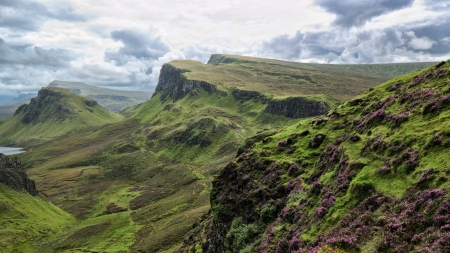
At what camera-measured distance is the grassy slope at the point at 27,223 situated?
→ 148 m

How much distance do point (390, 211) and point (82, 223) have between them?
196577mm

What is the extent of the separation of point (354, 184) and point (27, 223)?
19270 centimetres

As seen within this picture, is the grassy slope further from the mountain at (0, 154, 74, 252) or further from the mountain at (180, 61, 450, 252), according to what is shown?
the mountain at (180, 61, 450, 252)

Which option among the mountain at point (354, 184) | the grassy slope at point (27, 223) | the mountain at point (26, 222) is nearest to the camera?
the mountain at point (354, 184)

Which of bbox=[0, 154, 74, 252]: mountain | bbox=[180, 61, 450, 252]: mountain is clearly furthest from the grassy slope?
bbox=[180, 61, 450, 252]: mountain

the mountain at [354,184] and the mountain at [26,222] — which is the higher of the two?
the mountain at [354,184]

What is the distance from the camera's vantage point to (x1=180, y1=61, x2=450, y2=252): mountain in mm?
21780

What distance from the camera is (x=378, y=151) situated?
31.9 m

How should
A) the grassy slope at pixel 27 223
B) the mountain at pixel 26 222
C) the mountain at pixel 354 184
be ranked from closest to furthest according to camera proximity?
the mountain at pixel 354 184 → the grassy slope at pixel 27 223 → the mountain at pixel 26 222

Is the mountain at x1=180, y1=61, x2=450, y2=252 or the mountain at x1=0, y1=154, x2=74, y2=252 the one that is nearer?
the mountain at x1=180, y1=61, x2=450, y2=252

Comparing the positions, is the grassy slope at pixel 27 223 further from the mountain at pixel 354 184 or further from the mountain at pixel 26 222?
the mountain at pixel 354 184

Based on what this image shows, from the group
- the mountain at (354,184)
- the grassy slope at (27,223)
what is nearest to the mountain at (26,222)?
the grassy slope at (27,223)

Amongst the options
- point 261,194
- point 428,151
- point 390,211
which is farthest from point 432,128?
point 261,194

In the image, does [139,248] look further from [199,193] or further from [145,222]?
[199,193]
